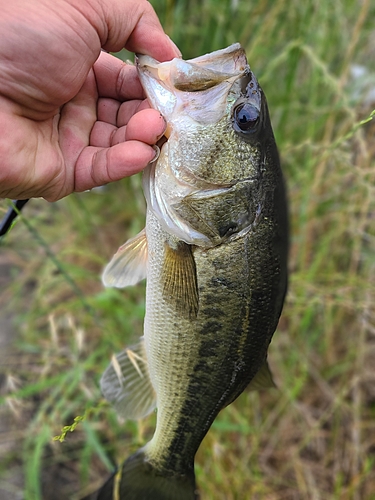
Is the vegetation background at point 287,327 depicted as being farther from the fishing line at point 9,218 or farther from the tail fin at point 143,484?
the fishing line at point 9,218

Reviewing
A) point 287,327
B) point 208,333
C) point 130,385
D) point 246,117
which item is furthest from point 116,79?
point 287,327

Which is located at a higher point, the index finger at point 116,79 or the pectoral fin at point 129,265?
the index finger at point 116,79

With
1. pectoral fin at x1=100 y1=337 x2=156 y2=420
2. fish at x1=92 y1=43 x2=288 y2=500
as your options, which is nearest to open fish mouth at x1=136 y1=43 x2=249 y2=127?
fish at x1=92 y1=43 x2=288 y2=500

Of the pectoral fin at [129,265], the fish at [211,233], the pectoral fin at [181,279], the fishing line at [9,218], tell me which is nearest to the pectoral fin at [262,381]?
the fish at [211,233]

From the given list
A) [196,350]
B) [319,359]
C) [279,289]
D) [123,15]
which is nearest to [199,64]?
[123,15]

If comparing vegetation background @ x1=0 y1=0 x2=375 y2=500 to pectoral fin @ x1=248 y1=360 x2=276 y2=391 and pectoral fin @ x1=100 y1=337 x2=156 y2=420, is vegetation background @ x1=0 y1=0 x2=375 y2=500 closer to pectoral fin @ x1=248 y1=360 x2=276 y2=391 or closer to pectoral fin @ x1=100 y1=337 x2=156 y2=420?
pectoral fin @ x1=100 y1=337 x2=156 y2=420

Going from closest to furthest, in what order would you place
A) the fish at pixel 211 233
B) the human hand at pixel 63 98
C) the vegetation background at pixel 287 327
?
the human hand at pixel 63 98 → the fish at pixel 211 233 → the vegetation background at pixel 287 327

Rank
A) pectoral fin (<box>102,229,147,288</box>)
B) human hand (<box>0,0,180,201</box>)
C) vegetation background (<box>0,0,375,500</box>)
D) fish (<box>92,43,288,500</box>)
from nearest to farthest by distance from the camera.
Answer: human hand (<box>0,0,180,201</box>), fish (<box>92,43,288,500</box>), pectoral fin (<box>102,229,147,288</box>), vegetation background (<box>0,0,375,500</box>)
